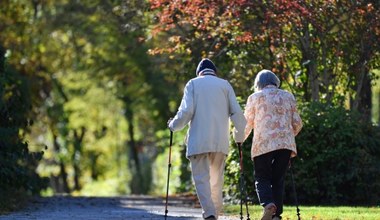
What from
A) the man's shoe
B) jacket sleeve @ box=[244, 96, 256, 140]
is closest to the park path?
jacket sleeve @ box=[244, 96, 256, 140]

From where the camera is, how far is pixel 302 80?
20.8 metres

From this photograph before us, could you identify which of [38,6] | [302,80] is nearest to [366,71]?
[302,80]

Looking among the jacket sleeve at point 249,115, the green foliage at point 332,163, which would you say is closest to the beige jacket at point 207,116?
the jacket sleeve at point 249,115

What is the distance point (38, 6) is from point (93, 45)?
14.9 feet

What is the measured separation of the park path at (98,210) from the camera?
1570cm

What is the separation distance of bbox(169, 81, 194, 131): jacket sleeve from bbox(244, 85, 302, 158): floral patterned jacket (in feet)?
2.73

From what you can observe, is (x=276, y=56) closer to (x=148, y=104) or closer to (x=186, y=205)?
(x=186, y=205)

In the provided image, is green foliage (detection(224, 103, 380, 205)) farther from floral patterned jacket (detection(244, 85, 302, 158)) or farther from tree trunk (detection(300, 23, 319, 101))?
floral patterned jacket (detection(244, 85, 302, 158))

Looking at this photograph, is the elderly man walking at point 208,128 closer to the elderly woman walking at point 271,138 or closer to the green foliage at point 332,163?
the elderly woman walking at point 271,138

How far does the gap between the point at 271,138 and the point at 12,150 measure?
7.98 meters

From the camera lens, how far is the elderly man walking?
42.4 ft

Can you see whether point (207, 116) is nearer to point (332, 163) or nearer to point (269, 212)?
point (269, 212)

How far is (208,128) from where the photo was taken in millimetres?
12984

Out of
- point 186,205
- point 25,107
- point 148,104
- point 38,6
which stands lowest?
point 186,205
